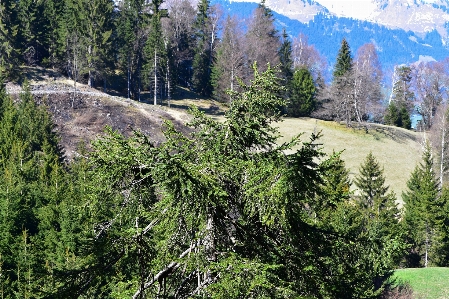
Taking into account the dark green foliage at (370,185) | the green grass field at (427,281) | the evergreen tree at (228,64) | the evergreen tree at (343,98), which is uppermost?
the evergreen tree at (228,64)

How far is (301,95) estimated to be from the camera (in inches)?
2494

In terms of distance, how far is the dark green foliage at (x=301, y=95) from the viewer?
6303 cm

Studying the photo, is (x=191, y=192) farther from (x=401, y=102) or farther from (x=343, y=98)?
(x=401, y=102)

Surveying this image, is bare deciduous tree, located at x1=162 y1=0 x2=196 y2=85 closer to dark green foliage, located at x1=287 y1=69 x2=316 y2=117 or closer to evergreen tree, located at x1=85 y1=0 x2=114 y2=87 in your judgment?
evergreen tree, located at x1=85 y1=0 x2=114 y2=87

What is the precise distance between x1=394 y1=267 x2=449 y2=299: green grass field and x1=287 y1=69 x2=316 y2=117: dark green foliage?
37.8m

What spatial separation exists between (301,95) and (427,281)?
133ft

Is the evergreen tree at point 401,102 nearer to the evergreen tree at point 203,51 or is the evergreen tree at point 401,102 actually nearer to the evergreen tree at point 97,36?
the evergreen tree at point 203,51

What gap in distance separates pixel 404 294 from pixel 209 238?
891 inches

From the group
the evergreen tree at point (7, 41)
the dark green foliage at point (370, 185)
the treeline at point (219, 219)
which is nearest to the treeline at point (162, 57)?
the evergreen tree at point (7, 41)

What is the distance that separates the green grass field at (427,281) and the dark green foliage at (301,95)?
124ft

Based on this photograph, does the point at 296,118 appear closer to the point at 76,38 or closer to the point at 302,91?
the point at 302,91

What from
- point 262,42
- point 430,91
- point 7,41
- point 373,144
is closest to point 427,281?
point 373,144

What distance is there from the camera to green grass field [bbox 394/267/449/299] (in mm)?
24844

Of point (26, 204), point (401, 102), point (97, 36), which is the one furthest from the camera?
point (401, 102)
